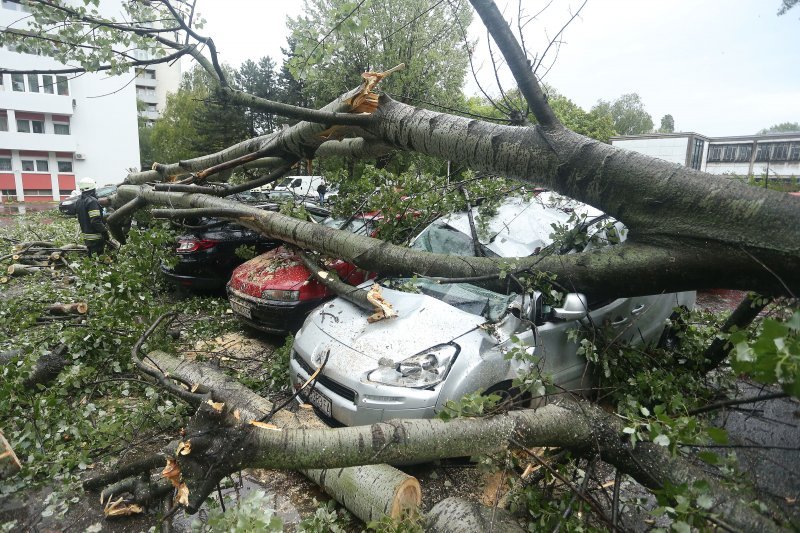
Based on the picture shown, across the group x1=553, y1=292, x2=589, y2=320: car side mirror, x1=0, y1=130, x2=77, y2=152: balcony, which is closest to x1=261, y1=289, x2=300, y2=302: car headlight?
x1=553, y1=292, x2=589, y2=320: car side mirror

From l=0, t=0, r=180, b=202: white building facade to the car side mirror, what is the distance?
30.4 metres

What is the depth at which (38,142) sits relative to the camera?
31094mm

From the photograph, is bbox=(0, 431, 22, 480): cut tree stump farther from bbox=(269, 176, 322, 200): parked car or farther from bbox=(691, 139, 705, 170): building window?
bbox=(691, 139, 705, 170): building window

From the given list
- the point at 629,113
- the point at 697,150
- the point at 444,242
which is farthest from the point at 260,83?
the point at 629,113

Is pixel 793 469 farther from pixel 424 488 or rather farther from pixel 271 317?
pixel 271 317

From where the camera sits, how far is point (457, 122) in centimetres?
358

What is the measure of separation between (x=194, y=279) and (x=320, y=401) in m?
4.23

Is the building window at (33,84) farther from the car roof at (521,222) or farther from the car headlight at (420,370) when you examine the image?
the car headlight at (420,370)

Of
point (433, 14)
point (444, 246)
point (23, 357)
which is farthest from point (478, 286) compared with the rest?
point (433, 14)

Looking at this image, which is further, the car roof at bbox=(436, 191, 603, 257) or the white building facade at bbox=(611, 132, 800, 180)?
the white building facade at bbox=(611, 132, 800, 180)

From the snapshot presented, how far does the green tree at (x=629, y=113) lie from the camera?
64.7 metres

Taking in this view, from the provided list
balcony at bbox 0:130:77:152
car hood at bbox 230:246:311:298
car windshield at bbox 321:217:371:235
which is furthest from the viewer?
balcony at bbox 0:130:77:152

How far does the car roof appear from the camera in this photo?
4508 mm

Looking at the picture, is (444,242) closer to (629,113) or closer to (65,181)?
(65,181)
